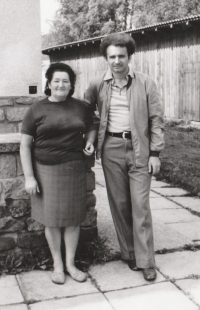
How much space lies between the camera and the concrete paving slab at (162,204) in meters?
5.73

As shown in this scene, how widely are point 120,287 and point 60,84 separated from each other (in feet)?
5.28

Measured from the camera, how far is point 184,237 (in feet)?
14.9

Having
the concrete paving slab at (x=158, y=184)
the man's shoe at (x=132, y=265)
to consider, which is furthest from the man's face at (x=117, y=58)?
the concrete paving slab at (x=158, y=184)

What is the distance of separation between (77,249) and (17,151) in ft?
3.43

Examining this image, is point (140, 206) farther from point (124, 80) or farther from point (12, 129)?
point (12, 129)

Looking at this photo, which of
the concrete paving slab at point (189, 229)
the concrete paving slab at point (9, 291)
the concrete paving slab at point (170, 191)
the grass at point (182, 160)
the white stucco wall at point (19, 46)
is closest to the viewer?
the concrete paving slab at point (9, 291)

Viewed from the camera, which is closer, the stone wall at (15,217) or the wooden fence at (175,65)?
the stone wall at (15,217)

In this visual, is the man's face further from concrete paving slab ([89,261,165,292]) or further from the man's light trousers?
concrete paving slab ([89,261,165,292])

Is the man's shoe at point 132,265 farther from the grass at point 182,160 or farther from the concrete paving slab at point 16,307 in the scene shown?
the grass at point 182,160

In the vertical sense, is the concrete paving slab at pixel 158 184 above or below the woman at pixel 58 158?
below

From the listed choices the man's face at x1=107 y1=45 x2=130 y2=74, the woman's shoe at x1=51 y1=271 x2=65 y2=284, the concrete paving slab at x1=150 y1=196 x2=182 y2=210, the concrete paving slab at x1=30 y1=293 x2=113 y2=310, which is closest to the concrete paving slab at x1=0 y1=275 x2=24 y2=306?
the concrete paving slab at x1=30 y1=293 x2=113 y2=310

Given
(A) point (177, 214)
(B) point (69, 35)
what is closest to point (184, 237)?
(A) point (177, 214)

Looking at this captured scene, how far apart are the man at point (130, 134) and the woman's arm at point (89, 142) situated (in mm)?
70

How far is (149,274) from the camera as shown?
141 inches
